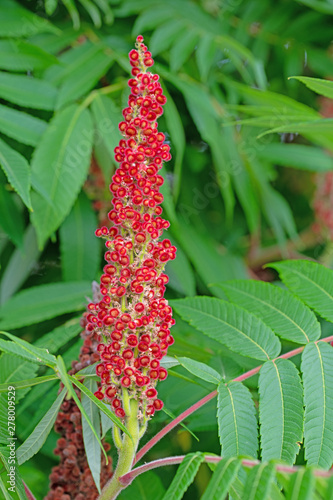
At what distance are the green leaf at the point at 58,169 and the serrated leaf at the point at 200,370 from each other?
20.2 inches

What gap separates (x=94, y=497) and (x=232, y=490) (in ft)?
1.01

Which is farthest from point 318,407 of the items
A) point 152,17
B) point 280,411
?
point 152,17

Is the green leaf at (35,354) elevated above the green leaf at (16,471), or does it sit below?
above

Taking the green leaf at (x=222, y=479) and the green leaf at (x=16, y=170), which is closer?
the green leaf at (x=222, y=479)

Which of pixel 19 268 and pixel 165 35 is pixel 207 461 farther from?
pixel 165 35

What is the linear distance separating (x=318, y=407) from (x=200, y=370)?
0.60 ft

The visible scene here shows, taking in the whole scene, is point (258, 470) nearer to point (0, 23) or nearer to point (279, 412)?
point (279, 412)

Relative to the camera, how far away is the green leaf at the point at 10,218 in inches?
54.7

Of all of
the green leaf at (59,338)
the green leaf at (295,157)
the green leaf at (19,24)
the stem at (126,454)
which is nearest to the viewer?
the stem at (126,454)

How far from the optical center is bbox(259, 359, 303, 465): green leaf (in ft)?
2.71

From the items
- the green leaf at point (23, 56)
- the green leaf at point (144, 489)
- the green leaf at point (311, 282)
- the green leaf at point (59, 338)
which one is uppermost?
the green leaf at point (23, 56)

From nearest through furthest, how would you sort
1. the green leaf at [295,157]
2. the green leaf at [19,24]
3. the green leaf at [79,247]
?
1. the green leaf at [19,24]
2. the green leaf at [79,247]
3. the green leaf at [295,157]

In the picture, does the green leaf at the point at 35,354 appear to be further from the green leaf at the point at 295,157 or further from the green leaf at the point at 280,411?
the green leaf at the point at 295,157

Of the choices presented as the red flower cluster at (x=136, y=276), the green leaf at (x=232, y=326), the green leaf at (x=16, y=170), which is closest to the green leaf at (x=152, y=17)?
the green leaf at (x=16, y=170)
